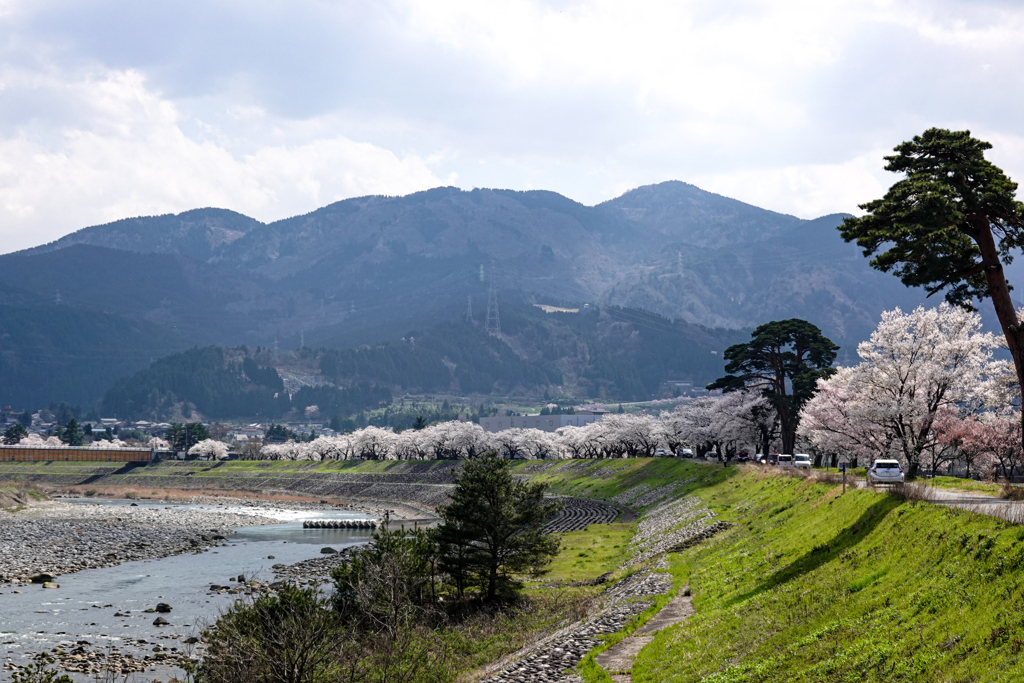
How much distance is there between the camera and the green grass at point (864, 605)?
17.5 meters

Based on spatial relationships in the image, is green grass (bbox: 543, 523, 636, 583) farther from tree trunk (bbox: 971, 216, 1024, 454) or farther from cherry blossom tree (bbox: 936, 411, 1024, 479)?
tree trunk (bbox: 971, 216, 1024, 454)

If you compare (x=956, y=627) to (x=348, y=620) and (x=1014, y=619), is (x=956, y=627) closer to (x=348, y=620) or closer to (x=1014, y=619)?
(x=1014, y=619)

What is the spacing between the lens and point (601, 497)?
121 meters

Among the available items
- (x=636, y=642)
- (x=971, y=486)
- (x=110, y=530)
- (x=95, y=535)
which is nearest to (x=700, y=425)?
(x=971, y=486)

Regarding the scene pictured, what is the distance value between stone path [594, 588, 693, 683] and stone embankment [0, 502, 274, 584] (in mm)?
60361

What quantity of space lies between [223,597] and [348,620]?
76.6ft

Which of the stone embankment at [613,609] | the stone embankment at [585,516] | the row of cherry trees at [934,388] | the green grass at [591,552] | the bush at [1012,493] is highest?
the row of cherry trees at [934,388]

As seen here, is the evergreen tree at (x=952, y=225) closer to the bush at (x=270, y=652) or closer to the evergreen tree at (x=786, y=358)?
the bush at (x=270, y=652)

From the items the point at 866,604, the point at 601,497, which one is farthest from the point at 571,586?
the point at 601,497

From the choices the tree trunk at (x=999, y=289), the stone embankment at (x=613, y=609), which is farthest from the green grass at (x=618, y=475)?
the tree trunk at (x=999, y=289)

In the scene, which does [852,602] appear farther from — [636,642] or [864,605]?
[636,642]

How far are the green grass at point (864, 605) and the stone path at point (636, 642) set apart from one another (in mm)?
558

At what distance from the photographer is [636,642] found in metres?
32.4

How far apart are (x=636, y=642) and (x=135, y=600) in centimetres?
4658
